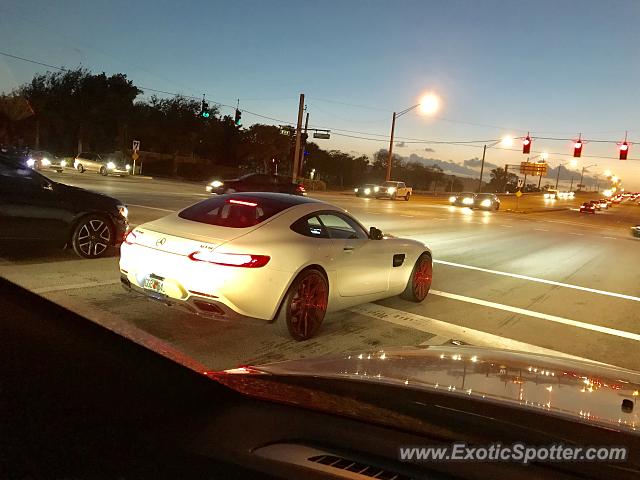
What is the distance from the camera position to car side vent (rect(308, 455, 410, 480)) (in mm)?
1866

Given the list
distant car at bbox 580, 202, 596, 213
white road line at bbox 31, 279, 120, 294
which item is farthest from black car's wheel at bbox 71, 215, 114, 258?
distant car at bbox 580, 202, 596, 213

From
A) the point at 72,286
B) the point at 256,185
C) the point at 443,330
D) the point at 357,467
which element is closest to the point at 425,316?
the point at 443,330

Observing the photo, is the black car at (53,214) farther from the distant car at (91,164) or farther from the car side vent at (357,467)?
the distant car at (91,164)

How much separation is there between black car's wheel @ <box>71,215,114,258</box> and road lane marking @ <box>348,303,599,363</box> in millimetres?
4423

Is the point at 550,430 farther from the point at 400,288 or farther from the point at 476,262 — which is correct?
the point at 476,262

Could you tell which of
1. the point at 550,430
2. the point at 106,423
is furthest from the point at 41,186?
the point at 550,430

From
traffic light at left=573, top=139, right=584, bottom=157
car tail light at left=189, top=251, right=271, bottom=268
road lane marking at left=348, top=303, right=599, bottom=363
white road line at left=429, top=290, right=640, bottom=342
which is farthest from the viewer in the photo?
traffic light at left=573, top=139, right=584, bottom=157

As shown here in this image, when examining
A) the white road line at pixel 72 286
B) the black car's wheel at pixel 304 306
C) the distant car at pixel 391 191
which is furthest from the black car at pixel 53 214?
the distant car at pixel 391 191

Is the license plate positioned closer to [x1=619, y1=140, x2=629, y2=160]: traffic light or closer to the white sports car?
the white sports car

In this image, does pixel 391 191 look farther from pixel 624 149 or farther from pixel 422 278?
pixel 422 278

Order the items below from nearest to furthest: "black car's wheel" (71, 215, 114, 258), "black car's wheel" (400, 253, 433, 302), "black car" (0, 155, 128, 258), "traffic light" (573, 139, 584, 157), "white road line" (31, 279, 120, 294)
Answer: "white road line" (31, 279, 120, 294), "black car's wheel" (400, 253, 433, 302), "black car" (0, 155, 128, 258), "black car's wheel" (71, 215, 114, 258), "traffic light" (573, 139, 584, 157)

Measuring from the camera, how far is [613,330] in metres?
7.83

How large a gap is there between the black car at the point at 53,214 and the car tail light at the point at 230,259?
14.2 ft

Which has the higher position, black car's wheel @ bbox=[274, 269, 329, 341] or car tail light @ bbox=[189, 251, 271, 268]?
car tail light @ bbox=[189, 251, 271, 268]
